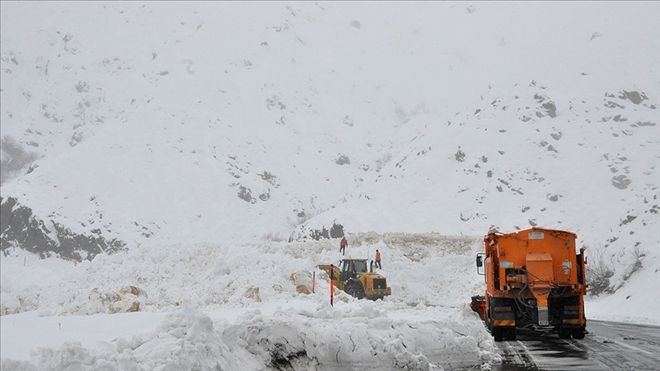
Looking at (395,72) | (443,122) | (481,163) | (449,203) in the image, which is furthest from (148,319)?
(395,72)

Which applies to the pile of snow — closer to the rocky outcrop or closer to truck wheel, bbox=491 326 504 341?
truck wheel, bbox=491 326 504 341

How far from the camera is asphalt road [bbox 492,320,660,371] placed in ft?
34.9

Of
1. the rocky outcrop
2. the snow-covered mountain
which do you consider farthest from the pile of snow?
the rocky outcrop

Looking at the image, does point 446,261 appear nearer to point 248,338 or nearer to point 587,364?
point 587,364

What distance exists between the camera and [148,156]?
91688mm

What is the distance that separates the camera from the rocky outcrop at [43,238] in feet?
255

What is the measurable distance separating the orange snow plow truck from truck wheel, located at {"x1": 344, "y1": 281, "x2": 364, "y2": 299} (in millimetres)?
12828

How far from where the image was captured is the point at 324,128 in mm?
112812

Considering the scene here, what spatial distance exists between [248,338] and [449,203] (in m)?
58.4

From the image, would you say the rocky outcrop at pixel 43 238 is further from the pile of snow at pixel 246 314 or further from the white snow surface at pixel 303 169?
the pile of snow at pixel 246 314

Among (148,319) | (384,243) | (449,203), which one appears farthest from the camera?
(449,203)

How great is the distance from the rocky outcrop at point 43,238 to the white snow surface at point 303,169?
1375 millimetres

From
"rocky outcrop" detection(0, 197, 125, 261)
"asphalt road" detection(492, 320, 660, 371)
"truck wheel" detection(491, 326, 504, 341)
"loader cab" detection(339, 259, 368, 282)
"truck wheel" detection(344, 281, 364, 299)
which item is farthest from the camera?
"rocky outcrop" detection(0, 197, 125, 261)

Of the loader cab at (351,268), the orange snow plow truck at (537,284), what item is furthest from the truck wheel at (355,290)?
the orange snow plow truck at (537,284)
